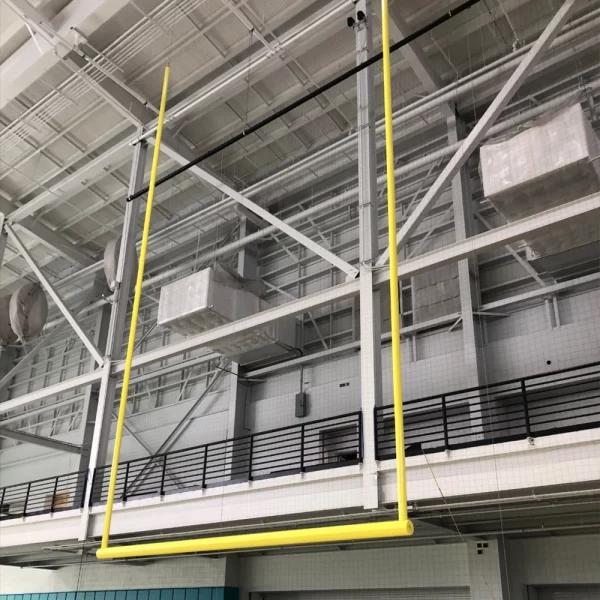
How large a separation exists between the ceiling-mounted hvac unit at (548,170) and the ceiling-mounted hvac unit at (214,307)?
4924mm

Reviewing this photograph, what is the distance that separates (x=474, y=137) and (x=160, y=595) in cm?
1201

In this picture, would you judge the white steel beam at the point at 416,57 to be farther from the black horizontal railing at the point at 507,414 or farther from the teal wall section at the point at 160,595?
the teal wall section at the point at 160,595

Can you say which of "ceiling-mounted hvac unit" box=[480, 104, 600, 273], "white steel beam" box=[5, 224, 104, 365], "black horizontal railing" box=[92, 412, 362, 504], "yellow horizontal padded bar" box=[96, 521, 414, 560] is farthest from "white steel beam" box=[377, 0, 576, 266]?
"white steel beam" box=[5, 224, 104, 365]

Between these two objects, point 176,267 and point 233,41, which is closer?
point 233,41

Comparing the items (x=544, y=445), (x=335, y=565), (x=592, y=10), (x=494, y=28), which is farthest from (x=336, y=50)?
(x=335, y=565)

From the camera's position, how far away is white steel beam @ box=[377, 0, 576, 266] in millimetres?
9070

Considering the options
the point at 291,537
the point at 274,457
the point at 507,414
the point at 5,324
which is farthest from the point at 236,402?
the point at 291,537

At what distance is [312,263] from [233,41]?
5665 mm

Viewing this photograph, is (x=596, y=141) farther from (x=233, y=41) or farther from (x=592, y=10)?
(x=233, y=41)

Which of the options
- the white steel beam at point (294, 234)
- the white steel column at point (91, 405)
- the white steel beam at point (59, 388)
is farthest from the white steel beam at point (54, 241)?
the white steel beam at point (294, 234)

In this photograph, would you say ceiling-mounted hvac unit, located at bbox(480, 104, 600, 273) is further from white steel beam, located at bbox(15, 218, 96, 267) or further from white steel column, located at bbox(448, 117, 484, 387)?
white steel beam, located at bbox(15, 218, 96, 267)

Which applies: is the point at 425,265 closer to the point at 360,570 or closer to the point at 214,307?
the point at 214,307

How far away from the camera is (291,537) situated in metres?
5.19

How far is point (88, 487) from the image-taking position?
11016mm
